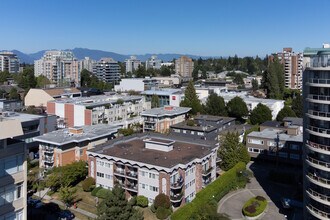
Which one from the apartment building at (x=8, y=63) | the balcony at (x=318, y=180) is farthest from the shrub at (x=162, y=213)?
the apartment building at (x=8, y=63)

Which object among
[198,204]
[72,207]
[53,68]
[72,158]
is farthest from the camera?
[53,68]

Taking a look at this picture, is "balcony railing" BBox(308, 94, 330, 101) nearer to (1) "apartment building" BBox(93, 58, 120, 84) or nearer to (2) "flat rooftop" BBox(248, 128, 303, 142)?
(2) "flat rooftop" BBox(248, 128, 303, 142)

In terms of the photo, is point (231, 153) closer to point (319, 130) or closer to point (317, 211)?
point (317, 211)

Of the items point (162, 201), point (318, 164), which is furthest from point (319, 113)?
point (162, 201)

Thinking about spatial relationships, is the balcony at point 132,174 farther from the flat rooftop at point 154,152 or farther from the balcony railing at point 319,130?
the balcony railing at point 319,130

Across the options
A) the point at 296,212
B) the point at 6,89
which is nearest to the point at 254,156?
the point at 296,212

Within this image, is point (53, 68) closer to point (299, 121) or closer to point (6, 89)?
point (6, 89)
